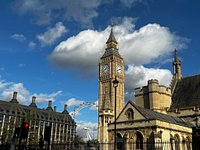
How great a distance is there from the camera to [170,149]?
3644 cm

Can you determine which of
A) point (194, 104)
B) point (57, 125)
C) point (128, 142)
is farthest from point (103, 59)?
point (128, 142)

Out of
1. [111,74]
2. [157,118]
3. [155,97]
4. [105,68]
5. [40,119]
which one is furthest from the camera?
[40,119]

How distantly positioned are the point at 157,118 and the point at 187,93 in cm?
1901

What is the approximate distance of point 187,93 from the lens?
52.8 metres

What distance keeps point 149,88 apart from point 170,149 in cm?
2014

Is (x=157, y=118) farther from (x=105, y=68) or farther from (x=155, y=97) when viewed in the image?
(x=105, y=68)

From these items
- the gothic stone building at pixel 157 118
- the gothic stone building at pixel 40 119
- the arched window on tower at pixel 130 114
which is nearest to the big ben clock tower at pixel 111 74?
the gothic stone building at pixel 157 118

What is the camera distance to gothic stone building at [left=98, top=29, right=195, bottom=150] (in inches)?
1438

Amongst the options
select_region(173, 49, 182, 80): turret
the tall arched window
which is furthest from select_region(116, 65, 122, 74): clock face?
the tall arched window

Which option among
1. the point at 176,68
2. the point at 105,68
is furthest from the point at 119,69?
the point at 176,68

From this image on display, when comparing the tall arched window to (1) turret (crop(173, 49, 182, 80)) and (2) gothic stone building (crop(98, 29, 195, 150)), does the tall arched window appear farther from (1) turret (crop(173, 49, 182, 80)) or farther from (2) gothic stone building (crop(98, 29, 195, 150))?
(1) turret (crop(173, 49, 182, 80))

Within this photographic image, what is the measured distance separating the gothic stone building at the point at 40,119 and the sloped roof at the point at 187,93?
53.9 metres

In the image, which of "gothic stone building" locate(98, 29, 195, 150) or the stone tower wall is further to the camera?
the stone tower wall

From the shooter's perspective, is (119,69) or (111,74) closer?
(111,74)
